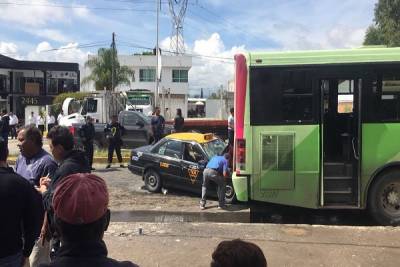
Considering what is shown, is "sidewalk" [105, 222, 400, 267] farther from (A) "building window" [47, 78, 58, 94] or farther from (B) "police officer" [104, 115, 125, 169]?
(A) "building window" [47, 78, 58, 94]

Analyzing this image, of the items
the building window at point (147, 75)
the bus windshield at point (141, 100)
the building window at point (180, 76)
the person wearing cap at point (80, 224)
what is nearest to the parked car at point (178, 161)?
the person wearing cap at point (80, 224)

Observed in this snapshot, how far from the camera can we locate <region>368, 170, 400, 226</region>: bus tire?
8.71 m

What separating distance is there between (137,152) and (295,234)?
629cm

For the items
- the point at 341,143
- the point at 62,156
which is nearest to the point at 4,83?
the point at 341,143

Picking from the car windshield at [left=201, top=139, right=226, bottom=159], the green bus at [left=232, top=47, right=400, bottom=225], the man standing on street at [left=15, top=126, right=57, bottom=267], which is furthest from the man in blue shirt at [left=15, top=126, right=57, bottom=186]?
the car windshield at [left=201, top=139, right=226, bottom=159]

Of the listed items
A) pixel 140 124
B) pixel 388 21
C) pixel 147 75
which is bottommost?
pixel 140 124

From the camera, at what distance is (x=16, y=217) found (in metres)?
3.63

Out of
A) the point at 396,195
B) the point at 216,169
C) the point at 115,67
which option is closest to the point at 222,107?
the point at 115,67

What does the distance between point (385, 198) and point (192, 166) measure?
4.39 m

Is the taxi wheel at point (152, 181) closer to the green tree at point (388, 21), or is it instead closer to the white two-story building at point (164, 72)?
the green tree at point (388, 21)

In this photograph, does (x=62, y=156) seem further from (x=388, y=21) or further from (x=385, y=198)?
(x=388, y=21)

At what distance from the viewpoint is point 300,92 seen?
889cm

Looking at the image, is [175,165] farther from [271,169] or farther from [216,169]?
[271,169]

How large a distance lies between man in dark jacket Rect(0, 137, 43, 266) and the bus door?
5936 millimetres
